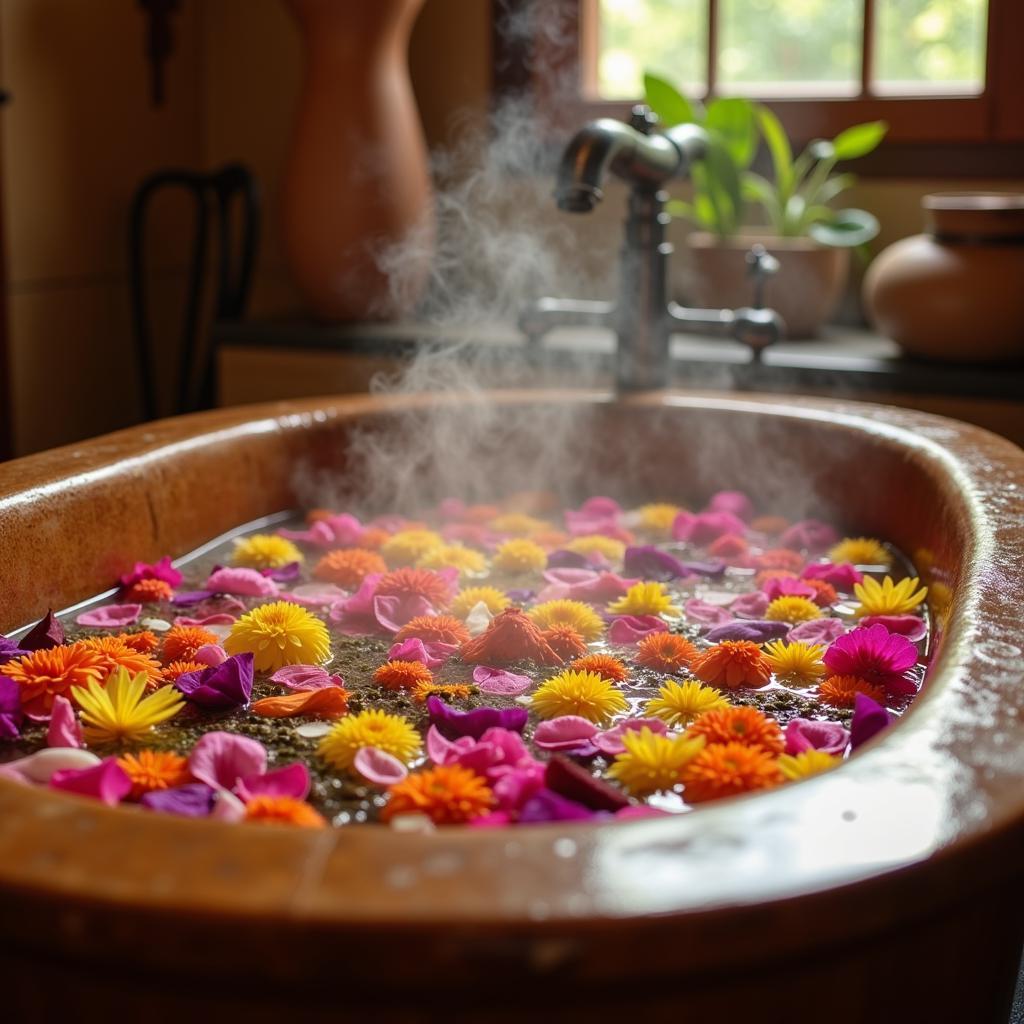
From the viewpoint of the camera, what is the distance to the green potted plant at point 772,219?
84.7 inches

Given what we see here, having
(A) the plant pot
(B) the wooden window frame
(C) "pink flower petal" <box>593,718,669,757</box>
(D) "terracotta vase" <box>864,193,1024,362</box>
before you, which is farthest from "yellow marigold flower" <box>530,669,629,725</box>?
(B) the wooden window frame

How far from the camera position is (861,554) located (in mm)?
1400

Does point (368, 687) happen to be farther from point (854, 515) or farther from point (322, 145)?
point (322, 145)

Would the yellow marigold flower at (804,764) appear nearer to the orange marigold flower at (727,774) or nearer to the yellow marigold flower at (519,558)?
the orange marigold flower at (727,774)

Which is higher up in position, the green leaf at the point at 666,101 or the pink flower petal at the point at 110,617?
the green leaf at the point at 666,101

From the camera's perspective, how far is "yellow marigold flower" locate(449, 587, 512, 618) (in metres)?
1.19

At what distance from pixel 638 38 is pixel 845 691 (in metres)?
2.00

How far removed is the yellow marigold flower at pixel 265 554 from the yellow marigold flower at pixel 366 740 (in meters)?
0.49

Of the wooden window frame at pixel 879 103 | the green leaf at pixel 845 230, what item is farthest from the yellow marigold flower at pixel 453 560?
the wooden window frame at pixel 879 103

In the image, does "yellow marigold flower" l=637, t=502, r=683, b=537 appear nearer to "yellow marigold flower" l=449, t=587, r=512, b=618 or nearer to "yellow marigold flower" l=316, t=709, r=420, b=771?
"yellow marigold flower" l=449, t=587, r=512, b=618

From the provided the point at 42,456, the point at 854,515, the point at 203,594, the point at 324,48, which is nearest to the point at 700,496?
the point at 854,515

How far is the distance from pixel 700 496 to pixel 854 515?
21 centimetres

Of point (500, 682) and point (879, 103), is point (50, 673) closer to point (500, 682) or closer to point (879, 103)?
point (500, 682)

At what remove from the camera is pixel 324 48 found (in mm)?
2281
